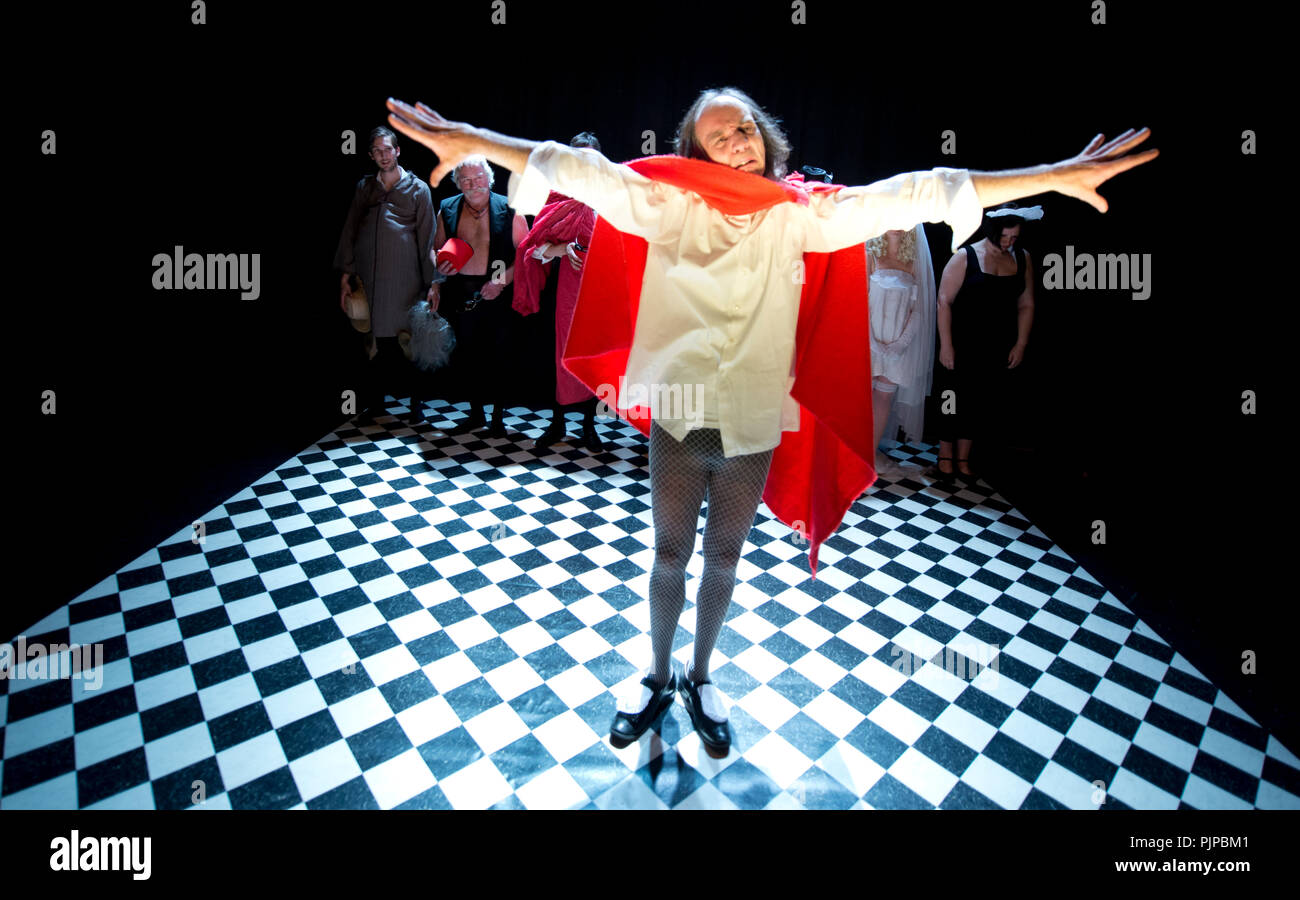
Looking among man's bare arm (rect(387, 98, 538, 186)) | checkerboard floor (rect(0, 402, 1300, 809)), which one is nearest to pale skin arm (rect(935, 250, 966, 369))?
checkerboard floor (rect(0, 402, 1300, 809))

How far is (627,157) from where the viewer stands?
4773 mm

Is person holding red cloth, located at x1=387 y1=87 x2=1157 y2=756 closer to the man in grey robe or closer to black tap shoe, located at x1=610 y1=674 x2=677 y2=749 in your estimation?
black tap shoe, located at x1=610 y1=674 x2=677 y2=749

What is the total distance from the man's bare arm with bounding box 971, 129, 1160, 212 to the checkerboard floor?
1.55m

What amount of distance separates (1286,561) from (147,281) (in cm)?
417

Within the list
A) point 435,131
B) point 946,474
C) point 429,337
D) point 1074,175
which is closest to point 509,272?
point 429,337

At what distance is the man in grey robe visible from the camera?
431 cm

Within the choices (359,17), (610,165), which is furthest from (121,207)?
(359,17)

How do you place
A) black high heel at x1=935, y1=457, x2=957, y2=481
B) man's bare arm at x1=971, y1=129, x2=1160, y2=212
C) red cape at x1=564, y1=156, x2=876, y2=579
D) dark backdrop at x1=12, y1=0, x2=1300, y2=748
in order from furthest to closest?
1. black high heel at x1=935, y1=457, x2=957, y2=481
2. dark backdrop at x1=12, y1=0, x2=1300, y2=748
3. red cape at x1=564, y1=156, x2=876, y2=579
4. man's bare arm at x1=971, y1=129, x2=1160, y2=212

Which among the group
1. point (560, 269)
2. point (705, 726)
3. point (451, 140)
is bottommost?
point (705, 726)

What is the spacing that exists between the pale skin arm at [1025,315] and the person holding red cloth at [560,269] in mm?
2441

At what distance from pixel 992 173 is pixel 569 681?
187 centimetres

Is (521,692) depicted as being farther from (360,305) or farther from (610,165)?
A: (360,305)

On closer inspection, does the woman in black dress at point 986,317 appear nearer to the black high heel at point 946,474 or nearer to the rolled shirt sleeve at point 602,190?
the black high heel at point 946,474

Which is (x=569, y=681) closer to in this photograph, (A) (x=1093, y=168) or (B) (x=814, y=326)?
(B) (x=814, y=326)
